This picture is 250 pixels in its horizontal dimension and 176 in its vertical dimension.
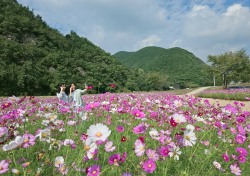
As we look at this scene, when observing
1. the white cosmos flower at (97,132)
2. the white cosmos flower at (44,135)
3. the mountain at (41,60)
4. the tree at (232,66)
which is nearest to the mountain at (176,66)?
the mountain at (41,60)

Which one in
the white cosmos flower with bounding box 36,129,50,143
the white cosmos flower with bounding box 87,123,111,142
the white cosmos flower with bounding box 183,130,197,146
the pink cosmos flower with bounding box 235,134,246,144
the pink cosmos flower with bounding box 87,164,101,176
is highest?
the white cosmos flower with bounding box 87,123,111,142

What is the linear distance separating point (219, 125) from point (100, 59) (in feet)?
147

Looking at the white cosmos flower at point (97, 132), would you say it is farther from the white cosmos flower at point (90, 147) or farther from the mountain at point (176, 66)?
the mountain at point (176, 66)

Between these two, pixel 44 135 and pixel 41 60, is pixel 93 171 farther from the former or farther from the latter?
pixel 41 60

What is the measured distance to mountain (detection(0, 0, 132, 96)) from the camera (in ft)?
99.5

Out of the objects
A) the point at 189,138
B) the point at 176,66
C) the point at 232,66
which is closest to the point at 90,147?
the point at 189,138

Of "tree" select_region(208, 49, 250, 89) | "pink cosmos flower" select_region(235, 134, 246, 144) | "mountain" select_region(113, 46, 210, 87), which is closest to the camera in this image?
"pink cosmos flower" select_region(235, 134, 246, 144)

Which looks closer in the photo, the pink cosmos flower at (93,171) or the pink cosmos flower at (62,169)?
the pink cosmos flower at (93,171)

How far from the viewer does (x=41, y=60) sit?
35750 millimetres

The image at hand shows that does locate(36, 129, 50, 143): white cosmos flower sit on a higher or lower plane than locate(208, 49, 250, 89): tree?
lower

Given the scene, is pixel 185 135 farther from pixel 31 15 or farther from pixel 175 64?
pixel 175 64

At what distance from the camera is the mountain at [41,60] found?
30339mm

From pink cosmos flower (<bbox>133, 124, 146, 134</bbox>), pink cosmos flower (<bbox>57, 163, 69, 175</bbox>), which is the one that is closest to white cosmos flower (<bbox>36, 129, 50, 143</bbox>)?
pink cosmos flower (<bbox>57, 163, 69, 175</bbox>)

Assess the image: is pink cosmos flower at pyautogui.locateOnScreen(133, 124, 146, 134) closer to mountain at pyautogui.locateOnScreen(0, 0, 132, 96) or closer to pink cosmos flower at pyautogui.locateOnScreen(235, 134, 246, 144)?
pink cosmos flower at pyautogui.locateOnScreen(235, 134, 246, 144)
